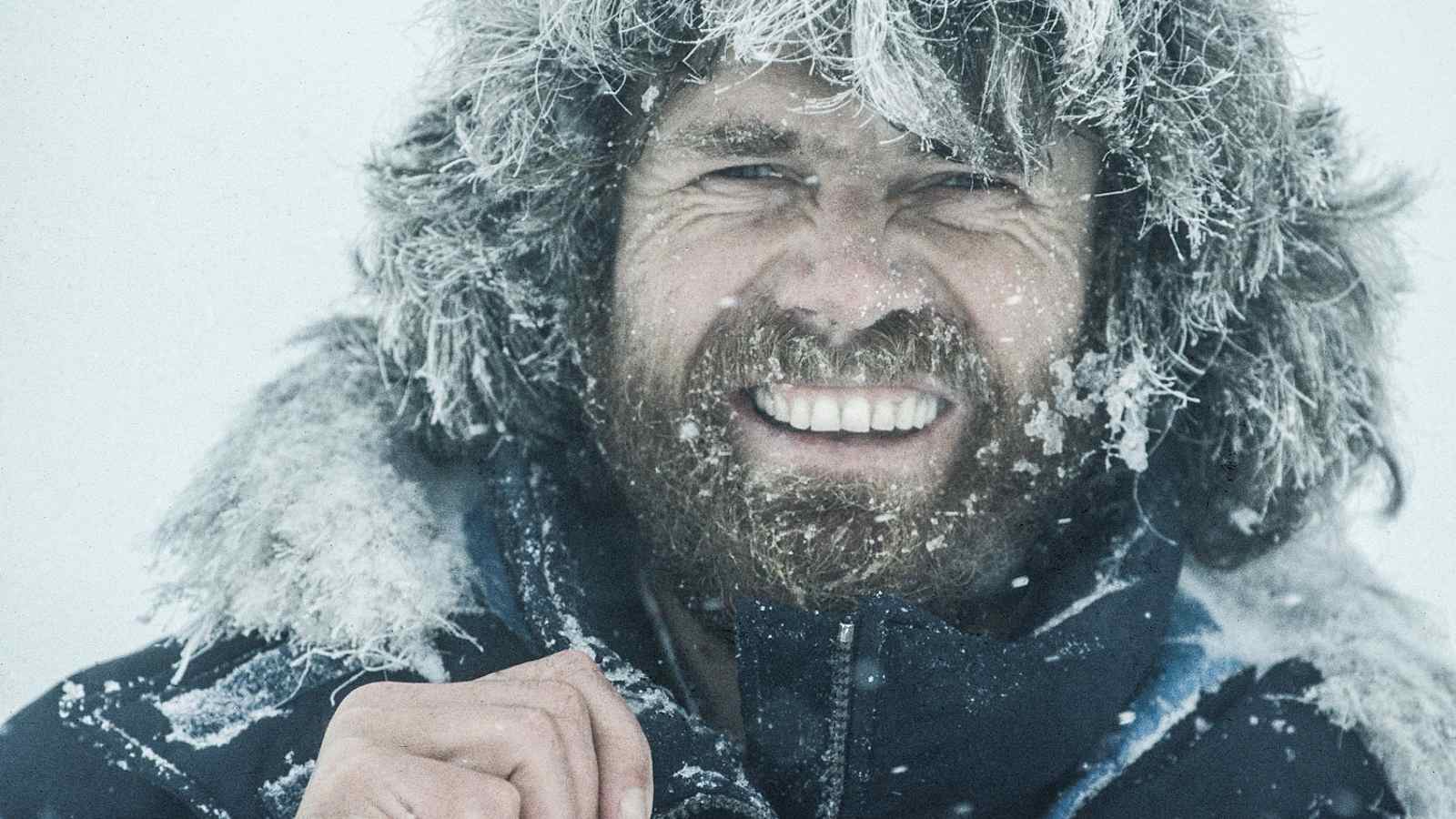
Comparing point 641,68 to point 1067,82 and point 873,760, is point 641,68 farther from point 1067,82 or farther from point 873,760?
point 873,760

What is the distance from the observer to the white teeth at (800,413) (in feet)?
6.34

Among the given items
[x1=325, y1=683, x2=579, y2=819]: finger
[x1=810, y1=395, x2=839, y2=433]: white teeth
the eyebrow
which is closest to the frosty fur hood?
[x1=325, y1=683, x2=579, y2=819]: finger

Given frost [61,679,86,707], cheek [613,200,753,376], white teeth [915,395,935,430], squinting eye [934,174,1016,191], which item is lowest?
frost [61,679,86,707]

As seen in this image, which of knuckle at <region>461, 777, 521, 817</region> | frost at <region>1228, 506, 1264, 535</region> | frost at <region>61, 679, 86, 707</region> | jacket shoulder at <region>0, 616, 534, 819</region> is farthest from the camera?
frost at <region>1228, 506, 1264, 535</region>

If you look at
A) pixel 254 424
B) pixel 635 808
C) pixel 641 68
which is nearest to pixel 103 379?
pixel 254 424

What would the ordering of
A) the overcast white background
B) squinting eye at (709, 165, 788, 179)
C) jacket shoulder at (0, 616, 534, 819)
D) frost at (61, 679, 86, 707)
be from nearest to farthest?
jacket shoulder at (0, 616, 534, 819) → frost at (61, 679, 86, 707) → squinting eye at (709, 165, 788, 179) → the overcast white background

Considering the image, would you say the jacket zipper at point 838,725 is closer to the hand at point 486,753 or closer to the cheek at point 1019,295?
the hand at point 486,753

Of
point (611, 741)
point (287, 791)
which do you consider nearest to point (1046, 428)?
point (611, 741)

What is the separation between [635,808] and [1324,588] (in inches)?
58.2

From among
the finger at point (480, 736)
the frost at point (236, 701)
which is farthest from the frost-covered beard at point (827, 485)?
the finger at point (480, 736)

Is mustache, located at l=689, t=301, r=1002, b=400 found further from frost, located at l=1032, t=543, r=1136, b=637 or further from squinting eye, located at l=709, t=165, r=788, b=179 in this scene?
frost, located at l=1032, t=543, r=1136, b=637

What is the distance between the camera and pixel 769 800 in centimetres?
164

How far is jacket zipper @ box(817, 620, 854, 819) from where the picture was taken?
154 cm

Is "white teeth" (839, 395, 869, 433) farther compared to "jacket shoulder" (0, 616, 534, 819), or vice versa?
"white teeth" (839, 395, 869, 433)
